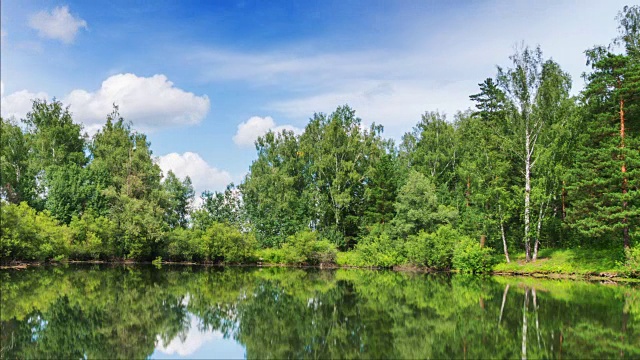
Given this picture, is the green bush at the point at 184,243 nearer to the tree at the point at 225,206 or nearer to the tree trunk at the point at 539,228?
the tree at the point at 225,206

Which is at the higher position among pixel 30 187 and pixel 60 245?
pixel 30 187

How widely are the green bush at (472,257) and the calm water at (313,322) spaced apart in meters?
11.0

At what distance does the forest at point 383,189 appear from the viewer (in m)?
31.0

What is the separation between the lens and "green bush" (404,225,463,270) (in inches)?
1474

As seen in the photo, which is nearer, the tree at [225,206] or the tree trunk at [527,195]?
the tree trunk at [527,195]

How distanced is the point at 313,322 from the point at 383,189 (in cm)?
3490

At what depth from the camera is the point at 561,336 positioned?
497 inches

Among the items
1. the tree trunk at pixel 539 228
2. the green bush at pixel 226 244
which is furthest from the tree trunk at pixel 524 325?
the green bush at pixel 226 244

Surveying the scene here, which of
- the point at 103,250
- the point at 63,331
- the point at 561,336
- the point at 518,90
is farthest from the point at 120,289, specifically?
the point at 518,90

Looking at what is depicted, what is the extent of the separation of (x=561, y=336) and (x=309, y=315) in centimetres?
764

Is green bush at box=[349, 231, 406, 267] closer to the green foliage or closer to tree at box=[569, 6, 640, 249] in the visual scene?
the green foliage

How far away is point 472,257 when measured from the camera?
117 ft

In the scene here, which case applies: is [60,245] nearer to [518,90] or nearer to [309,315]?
[309,315]

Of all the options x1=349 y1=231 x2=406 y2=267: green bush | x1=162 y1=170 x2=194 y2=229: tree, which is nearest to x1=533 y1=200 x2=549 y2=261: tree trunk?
x1=349 y1=231 x2=406 y2=267: green bush
